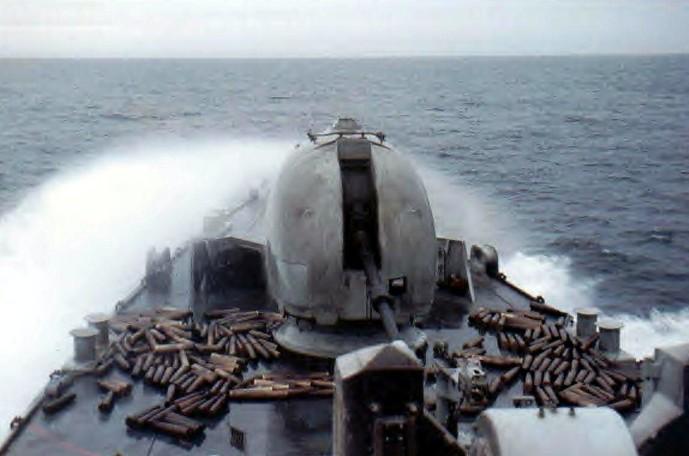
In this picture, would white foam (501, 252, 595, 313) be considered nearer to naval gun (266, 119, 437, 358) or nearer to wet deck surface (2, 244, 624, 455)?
naval gun (266, 119, 437, 358)

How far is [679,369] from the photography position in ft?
19.9

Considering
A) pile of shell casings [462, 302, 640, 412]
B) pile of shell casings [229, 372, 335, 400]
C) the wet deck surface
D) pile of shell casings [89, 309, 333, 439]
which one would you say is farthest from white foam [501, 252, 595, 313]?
the wet deck surface

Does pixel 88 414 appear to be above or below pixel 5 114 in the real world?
above

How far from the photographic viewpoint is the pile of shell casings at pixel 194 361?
12.4 metres

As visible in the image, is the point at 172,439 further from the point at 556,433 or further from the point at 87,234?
the point at 87,234

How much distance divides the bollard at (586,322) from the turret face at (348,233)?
3608mm

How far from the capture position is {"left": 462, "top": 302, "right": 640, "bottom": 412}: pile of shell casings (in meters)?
12.9

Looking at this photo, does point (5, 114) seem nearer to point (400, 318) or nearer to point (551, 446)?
point (400, 318)

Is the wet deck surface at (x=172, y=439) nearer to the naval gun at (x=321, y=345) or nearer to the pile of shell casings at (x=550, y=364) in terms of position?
the naval gun at (x=321, y=345)

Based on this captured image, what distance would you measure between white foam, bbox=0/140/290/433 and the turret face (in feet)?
29.5

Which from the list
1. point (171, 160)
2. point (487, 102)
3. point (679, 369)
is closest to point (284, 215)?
point (679, 369)

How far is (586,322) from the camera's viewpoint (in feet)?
51.8

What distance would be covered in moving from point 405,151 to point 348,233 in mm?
59594

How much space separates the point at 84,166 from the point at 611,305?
43768 mm
